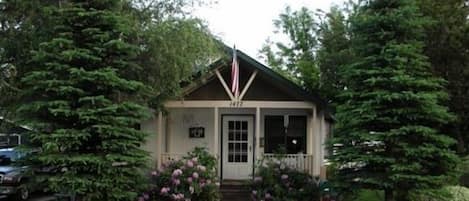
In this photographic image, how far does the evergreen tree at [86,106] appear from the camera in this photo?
11.5 m

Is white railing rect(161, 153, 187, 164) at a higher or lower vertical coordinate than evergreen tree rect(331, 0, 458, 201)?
lower

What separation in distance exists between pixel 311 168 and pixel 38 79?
8.13m

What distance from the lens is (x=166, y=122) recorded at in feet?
56.8

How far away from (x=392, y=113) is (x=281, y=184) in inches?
156

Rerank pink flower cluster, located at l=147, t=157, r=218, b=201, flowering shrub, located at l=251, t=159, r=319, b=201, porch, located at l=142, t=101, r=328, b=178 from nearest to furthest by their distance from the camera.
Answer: pink flower cluster, located at l=147, t=157, r=218, b=201 < flowering shrub, located at l=251, t=159, r=319, b=201 < porch, located at l=142, t=101, r=328, b=178

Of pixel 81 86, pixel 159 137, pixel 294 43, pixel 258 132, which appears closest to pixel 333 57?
pixel 258 132

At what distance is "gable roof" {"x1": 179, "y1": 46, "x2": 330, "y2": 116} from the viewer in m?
15.6

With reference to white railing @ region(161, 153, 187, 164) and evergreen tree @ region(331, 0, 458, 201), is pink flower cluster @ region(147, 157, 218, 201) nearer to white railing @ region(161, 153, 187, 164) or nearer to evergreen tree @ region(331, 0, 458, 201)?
white railing @ region(161, 153, 187, 164)

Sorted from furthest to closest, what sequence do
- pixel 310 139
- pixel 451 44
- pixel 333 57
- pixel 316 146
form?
pixel 333 57, pixel 310 139, pixel 316 146, pixel 451 44

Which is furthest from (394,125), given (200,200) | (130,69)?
(130,69)

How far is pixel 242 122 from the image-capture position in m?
17.8

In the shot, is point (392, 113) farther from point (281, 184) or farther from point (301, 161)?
point (301, 161)

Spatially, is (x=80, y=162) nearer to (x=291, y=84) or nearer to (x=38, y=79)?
(x=38, y=79)

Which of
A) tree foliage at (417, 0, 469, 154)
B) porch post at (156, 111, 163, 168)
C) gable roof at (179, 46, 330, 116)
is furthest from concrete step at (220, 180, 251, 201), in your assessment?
tree foliage at (417, 0, 469, 154)
